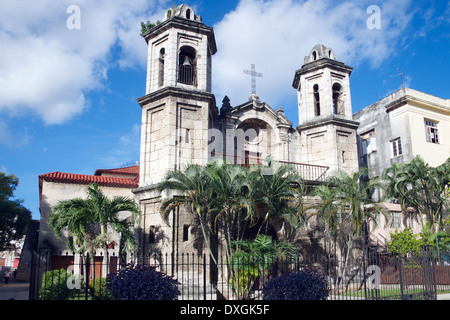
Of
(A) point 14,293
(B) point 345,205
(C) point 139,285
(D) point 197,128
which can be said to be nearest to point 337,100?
(B) point 345,205

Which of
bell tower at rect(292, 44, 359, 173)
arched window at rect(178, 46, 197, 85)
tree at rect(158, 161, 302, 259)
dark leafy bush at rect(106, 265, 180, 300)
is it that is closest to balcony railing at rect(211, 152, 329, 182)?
bell tower at rect(292, 44, 359, 173)

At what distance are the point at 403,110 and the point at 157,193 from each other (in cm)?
1559

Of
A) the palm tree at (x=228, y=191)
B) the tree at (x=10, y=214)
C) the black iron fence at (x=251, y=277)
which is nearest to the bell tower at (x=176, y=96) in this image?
the palm tree at (x=228, y=191)

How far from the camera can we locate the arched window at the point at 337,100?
68.1ft

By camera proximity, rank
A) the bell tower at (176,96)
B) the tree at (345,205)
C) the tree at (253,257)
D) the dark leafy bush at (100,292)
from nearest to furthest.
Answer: the dark leafy bush at (100,292), the tree at (253,257), the tree at (345,205), the bell tower at (176,96)

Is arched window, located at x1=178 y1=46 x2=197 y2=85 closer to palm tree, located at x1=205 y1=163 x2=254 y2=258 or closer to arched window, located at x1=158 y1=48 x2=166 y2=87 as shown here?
arched window, located at x1=158 y1=48 x2=166 y2=87

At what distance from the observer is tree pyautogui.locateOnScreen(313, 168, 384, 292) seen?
16000 millimetres

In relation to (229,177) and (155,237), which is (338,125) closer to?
(229,177)

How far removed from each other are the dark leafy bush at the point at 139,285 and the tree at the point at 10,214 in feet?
66.6

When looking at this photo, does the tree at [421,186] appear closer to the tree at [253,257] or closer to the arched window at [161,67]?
the tree at [253,257]

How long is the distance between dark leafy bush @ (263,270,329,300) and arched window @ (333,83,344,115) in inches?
481

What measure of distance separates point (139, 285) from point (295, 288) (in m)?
3.61
